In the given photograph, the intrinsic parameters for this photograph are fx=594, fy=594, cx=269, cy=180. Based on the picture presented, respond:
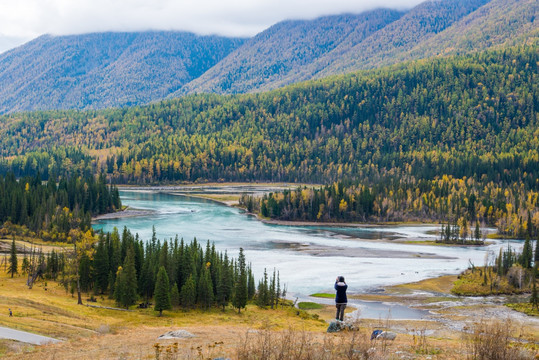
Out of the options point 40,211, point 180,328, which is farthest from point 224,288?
point 40,211

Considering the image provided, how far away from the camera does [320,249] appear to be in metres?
134

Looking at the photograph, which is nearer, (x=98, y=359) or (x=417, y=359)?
(x=417, y=359)

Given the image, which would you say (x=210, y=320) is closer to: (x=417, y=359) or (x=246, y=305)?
(x=246, y=305)

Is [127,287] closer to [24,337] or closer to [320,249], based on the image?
[24,337]

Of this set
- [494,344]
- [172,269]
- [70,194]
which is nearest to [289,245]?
[172,269]

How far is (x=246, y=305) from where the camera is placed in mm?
79438

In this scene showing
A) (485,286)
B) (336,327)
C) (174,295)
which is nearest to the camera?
(336,327)

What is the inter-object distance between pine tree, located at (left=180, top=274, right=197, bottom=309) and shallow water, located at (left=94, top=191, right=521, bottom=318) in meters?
18.9

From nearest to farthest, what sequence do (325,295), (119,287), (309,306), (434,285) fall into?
(119,287), (309,306), (325,295), (434,285)

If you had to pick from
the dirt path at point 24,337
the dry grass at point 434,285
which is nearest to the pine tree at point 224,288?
the dry grass at point 434,285

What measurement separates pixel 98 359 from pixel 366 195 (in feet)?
551

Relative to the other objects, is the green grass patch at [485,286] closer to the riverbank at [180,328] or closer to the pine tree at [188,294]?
the riverbank at [180,328]

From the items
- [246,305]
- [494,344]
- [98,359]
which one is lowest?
[246,305]

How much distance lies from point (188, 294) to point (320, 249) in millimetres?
61982
